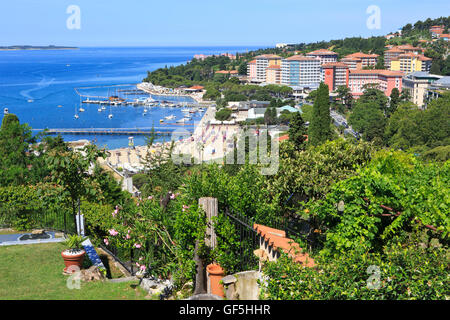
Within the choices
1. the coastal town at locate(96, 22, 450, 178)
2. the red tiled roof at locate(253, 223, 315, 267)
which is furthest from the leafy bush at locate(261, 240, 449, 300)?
the coastal town at locate(96, 22, 450, 178)

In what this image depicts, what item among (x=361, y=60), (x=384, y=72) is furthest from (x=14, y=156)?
(x=361, y=60)

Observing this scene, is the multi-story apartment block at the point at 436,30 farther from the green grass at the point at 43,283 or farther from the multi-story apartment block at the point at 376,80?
the green grass at the point at 43,283

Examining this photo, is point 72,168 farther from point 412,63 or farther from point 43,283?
point 412,63

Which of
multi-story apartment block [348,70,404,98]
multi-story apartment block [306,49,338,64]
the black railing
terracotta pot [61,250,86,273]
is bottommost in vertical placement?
terracotta pot [61,250,86,273]

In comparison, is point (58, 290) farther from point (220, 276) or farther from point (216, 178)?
point (216, 178)

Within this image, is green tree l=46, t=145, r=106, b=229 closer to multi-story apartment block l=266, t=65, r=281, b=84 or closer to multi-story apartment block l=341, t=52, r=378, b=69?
multi-story apartment block l=341, t=52, r=378, b=69
